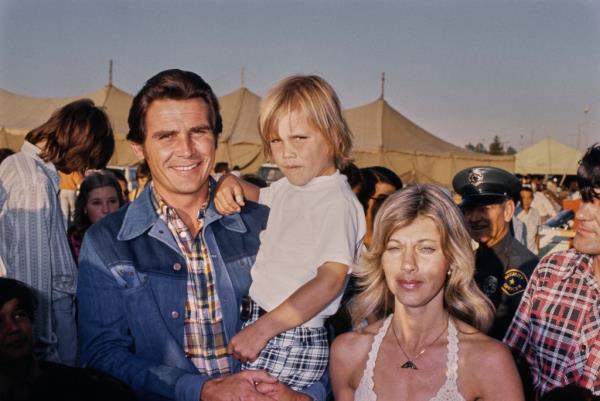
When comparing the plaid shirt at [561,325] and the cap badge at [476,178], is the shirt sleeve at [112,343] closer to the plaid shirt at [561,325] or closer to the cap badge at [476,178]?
the plaid shirt at [561,325]

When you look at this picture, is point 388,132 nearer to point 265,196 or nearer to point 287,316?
point 265,196

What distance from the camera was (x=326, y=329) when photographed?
2697 mm

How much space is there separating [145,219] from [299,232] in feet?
2.08

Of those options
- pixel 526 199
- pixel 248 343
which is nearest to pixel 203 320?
pixel 248 343

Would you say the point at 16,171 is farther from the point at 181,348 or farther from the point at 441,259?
the point at 441,259

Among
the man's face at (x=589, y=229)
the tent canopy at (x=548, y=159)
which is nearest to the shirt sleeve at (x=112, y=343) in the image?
the man's face at (x=589, y=229)

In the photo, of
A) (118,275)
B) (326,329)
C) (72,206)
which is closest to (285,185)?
(326,329)

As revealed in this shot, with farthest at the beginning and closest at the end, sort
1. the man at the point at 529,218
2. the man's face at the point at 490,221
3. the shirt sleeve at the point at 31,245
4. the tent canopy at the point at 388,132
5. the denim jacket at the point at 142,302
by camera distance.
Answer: the tent canopy at the point at 388,132 → the man at the point at 529,218 → the man's face at the point at 490,221 → the shirt sleeve at the point at 31,245 → the denim jacket at the point at 142,302

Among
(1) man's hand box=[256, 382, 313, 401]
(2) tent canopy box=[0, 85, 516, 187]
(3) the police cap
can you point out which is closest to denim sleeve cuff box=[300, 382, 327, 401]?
(1) man's hand box=[256, 382, 313, 401]

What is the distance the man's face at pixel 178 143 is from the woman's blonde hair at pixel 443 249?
0.77m

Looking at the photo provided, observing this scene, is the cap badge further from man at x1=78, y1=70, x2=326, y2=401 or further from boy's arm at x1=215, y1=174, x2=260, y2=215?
man at x1=78, y1=70, x2=326, y2=401

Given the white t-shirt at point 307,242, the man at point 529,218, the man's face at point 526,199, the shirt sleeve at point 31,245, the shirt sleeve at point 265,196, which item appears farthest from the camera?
the man's face at point 526,199

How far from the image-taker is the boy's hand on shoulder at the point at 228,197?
2.62 meters

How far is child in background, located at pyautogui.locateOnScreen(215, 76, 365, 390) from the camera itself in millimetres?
2455
